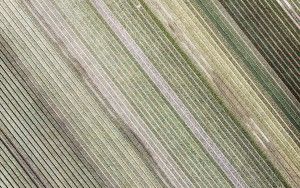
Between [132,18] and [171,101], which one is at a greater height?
[132,18]

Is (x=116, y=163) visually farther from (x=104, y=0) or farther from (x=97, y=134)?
(x=104, y=0)

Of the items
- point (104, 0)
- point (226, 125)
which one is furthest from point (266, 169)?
point (104, 0)

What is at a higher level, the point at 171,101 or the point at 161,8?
the point at 161,8

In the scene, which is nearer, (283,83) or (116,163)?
(116,163)

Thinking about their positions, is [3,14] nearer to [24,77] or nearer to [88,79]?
[24,77]

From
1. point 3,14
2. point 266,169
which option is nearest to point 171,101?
point 266,169

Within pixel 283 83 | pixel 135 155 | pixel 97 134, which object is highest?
pixel 97 134
